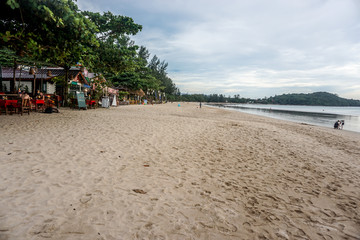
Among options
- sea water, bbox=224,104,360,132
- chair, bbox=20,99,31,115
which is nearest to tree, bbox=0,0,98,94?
chair, bbox=20,99,31,115

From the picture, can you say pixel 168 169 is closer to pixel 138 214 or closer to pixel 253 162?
pixel 138 214

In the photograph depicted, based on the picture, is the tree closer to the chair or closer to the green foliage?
the green foliage

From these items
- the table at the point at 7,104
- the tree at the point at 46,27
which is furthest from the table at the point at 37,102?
the tree at the point at 46,27

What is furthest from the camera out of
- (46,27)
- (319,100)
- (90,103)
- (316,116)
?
(319,100)

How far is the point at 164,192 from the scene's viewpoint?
10.9 feet

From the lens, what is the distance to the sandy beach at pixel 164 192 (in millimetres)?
2373

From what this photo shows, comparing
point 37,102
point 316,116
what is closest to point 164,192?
point 37,102

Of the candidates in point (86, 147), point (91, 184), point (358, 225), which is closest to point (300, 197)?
point (358, 225)

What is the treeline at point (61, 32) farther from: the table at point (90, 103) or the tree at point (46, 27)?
the table at point (90, 103)

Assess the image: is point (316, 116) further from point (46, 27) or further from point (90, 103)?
point (46, 27)

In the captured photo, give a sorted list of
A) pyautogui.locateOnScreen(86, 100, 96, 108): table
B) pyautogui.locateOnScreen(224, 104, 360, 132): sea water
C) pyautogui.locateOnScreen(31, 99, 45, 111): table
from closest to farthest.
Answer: pyautogui.locateOnScreen(31, 99, 45, 111): table
pyautogui.locateOnScreen(86, 100, 96, 108): table
pyautogui.locateOnScreen(224, 104, 360, 132): sea water

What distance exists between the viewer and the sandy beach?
2373 mm

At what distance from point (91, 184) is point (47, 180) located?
783 millimetres

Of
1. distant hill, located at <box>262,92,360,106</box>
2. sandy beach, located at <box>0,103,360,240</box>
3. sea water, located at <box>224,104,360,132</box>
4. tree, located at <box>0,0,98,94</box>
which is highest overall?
distant hill, located at <box>262,92,360,106</box>
